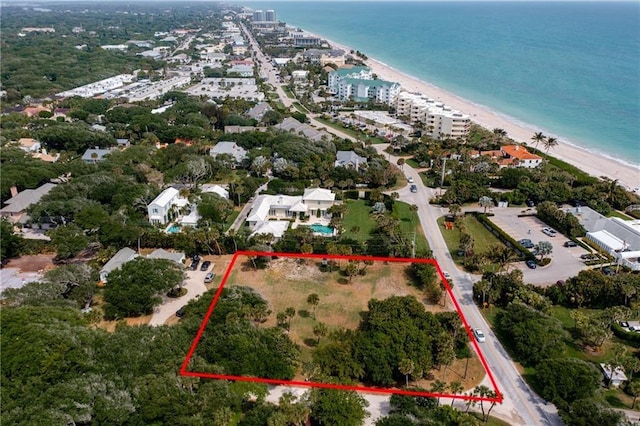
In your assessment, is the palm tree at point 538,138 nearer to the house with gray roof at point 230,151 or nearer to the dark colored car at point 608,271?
the dark colored car at point 608,271

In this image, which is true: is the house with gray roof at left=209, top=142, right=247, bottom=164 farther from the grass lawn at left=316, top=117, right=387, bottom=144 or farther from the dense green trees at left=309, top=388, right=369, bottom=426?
the dense green trees at left=309, top=388, right=369, bottom=426

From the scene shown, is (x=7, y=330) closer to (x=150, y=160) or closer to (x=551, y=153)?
(x=150, y=160)

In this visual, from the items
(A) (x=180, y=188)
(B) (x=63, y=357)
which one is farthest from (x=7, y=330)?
(A) (x=180, y=188)

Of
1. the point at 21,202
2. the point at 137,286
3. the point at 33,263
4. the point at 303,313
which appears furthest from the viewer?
the point at 21,202

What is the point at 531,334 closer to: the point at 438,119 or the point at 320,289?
the point at 320,289

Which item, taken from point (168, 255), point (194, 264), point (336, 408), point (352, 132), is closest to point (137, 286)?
point (168, 255)

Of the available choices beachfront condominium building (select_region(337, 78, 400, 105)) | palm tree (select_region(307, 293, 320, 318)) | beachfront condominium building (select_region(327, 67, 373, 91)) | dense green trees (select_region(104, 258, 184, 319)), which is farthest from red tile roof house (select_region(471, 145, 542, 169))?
beachfront condominium building (select_region(327, 67, 373, 91))

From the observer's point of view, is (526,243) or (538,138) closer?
(526,243)

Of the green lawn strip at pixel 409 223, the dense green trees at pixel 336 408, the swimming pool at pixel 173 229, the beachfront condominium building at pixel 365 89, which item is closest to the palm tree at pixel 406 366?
the dense green trees at pixel 336 408
